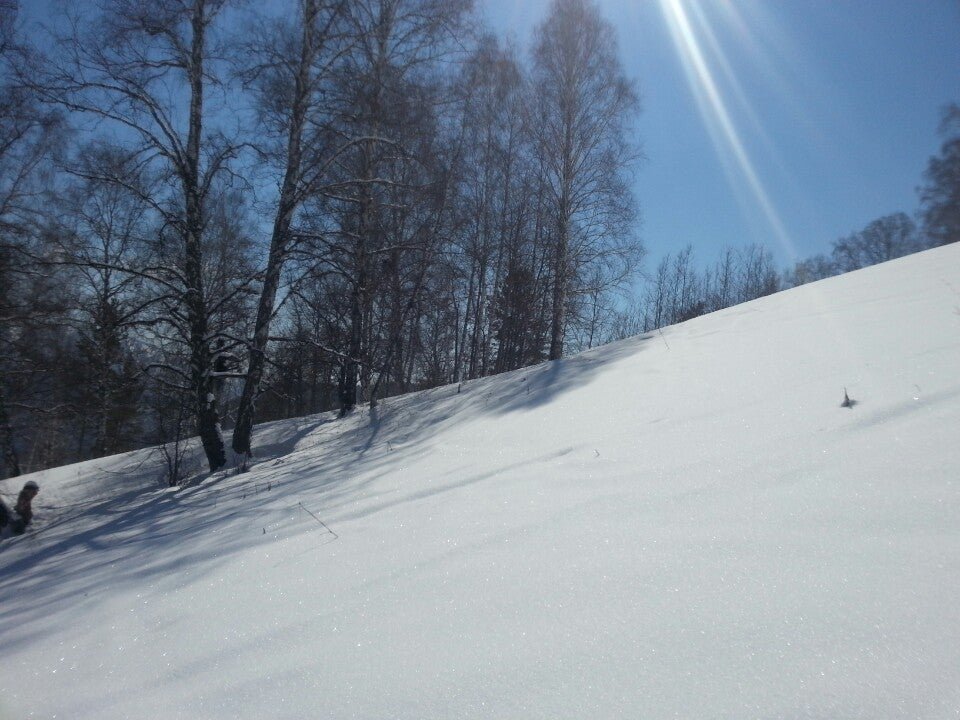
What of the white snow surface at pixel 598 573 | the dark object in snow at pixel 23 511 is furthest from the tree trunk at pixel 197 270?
the white snow surface at pixel 598 573

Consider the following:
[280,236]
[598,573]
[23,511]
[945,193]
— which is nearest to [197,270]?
[280,236]

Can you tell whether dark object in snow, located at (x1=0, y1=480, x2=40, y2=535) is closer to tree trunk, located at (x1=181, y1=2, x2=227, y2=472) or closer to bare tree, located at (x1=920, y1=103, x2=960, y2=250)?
tree trunk, located at (x1=181, y1=2, x2=227, y2=472)

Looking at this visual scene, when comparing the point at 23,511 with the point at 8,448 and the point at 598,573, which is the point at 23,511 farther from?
the point at 598,573

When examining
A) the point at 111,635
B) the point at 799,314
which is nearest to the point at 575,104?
the point at 799,314

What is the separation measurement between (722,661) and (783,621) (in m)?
0.21

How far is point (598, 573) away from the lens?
76.7 inches

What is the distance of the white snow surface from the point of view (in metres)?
1.40

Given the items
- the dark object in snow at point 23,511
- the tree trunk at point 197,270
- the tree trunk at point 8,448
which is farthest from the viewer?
the tree trunk at point 8,448

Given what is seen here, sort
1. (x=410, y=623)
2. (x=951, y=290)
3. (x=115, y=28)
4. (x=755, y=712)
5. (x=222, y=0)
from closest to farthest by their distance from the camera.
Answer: (x=755, y=712) → (x=410, y=623) → (x=951, y=290) → (x=115, y=28) → (x=222, y=0)

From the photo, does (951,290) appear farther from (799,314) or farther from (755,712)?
(755,712)

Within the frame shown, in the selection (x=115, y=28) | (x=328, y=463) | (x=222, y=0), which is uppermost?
(x=222, y=0)

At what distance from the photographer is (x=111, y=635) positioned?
2570 mm

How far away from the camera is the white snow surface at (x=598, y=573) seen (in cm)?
140

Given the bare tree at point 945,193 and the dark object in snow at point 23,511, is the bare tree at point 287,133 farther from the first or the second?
the bare tree at point 945,193
